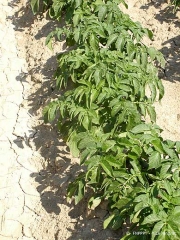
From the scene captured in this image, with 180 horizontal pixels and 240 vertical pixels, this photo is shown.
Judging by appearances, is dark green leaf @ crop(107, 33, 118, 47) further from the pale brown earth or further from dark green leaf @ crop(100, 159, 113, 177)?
dark green leaf @ crop(100, 159, 113, 177)

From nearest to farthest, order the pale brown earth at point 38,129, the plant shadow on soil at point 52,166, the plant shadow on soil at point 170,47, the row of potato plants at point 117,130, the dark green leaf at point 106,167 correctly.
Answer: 1. the row of potato plants at point 117,130
2. the dark green leaf at point 106,167
3. the plant shadow on soil at point 52,166
4. the pale brown earth at point 38,129
5. the plant shadow on soil at point 170,47

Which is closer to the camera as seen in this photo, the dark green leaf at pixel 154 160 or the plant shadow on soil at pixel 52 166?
the dark green leaf at pixel 154 160

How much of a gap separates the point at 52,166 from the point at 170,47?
5.42 ft

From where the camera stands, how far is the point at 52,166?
2.95m

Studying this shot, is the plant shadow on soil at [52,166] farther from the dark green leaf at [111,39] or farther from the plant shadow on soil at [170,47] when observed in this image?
the plant shadow on soil at [170,47]

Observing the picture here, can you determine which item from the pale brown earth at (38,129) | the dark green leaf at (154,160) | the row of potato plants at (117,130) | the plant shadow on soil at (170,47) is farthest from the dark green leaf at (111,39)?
the dark green leaf at (154,160)

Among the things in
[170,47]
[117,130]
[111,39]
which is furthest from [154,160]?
[170,47]

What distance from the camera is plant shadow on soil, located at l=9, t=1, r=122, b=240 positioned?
8.34 feet

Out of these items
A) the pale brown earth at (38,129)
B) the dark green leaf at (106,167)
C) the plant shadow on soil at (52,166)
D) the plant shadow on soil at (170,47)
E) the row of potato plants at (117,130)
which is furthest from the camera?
the plant shadow on soil at (170,47)

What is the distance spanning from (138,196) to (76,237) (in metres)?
0.80

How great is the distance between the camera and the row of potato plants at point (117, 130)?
6.29 feet

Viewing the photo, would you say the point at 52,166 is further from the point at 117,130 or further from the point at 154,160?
the point at 154,160

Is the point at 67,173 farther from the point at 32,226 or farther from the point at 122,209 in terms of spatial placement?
the point at 122,209

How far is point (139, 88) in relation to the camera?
2500 millimetres
